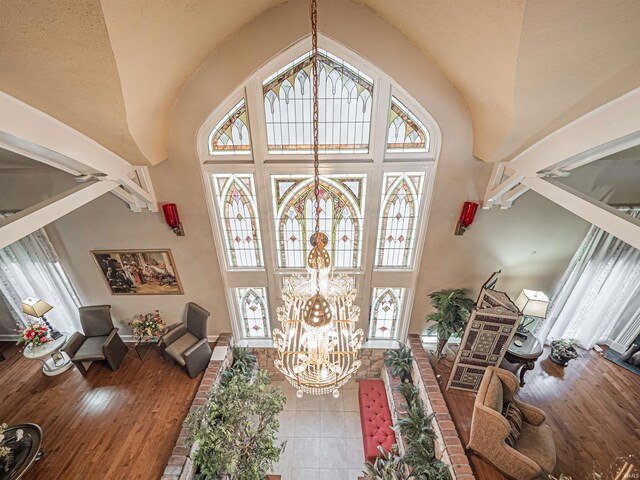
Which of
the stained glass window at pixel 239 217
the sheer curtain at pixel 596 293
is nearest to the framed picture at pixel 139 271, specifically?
the stained glass window at pixel 239 217

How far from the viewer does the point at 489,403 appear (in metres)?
3.80

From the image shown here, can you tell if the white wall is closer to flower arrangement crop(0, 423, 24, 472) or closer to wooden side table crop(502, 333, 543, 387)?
wooden side table crop(502, 333, 543, 387)

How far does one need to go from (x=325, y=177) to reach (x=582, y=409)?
520cm

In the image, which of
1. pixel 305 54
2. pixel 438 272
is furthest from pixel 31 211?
pixel 438 272

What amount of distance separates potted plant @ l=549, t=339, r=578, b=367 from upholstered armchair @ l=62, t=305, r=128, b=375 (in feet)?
25.0

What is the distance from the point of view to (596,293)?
5.33 metres

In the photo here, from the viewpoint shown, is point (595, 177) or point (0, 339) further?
point (0, 339)

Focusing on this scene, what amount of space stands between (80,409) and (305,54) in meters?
6.04

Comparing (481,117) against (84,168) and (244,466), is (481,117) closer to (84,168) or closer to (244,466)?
(84,168)

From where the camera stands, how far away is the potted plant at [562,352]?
5.34 metres

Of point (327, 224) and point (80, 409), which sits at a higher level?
point (327, 224)

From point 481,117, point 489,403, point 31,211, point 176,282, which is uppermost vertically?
point 481,117

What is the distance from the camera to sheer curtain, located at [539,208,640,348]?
4.98 metres

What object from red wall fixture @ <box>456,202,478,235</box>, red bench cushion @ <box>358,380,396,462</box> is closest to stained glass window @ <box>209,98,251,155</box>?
red wall fixture @ <box>456,202,478,235</box>
